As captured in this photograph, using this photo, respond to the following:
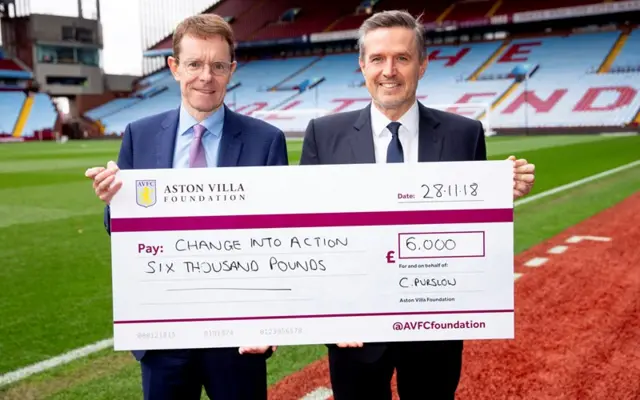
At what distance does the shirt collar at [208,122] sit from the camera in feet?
7.21

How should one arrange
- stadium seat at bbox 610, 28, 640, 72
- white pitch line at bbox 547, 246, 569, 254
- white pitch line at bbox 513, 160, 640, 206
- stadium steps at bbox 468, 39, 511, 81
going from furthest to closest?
stadium steps at bbox 468, 39, 511, 81 → stadium seat at bbox 610, 28, 640, 72 → white pitch line at bbox 513, 160, 640, 206 → white pitch line at bbox 547, 246, 569, 254

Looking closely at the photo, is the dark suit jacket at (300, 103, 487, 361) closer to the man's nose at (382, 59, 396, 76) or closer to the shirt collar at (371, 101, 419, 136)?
the shirt collar at (371, 101, 419, 136)

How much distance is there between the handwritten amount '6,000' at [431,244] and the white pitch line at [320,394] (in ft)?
4.85

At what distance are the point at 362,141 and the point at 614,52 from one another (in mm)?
38019

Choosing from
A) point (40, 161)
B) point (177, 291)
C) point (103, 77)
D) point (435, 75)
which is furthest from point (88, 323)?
point (103, 77)

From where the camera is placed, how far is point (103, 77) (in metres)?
53.7

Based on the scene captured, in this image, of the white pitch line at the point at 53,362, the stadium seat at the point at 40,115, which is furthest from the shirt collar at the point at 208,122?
the stadium seat at the point at 40,115

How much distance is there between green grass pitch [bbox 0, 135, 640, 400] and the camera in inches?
145

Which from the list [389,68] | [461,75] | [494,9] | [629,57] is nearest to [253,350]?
[389,68]

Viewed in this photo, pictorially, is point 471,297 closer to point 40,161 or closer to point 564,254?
point 564,254

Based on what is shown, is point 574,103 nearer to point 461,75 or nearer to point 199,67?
point 461,75

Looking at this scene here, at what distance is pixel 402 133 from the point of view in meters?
2.26

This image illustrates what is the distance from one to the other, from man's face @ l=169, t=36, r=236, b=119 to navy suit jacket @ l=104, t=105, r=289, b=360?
116 mm

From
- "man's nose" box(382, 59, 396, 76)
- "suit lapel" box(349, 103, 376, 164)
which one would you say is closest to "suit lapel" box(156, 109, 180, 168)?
"suit lapel" box(349, 103, 376, 164)
